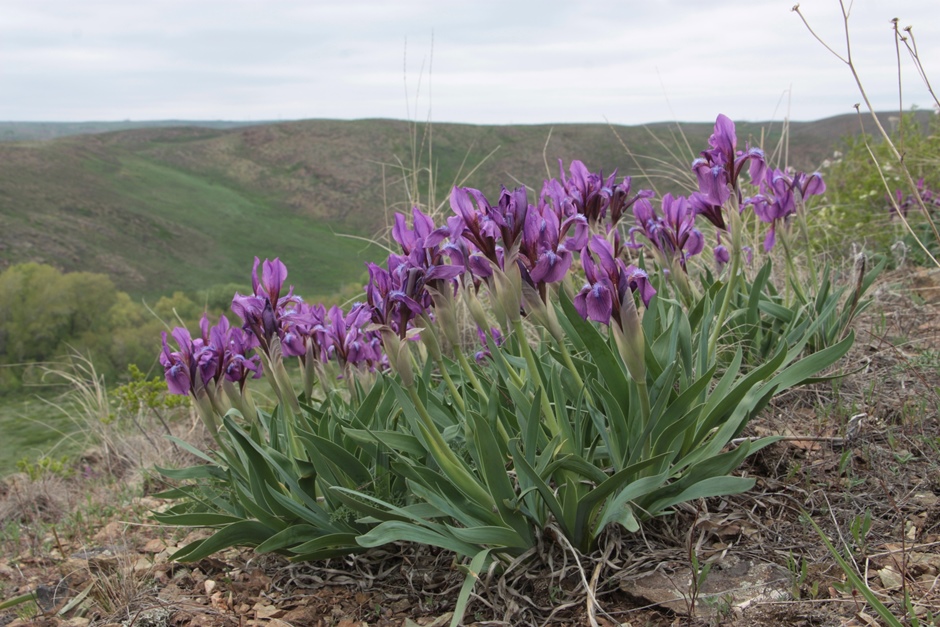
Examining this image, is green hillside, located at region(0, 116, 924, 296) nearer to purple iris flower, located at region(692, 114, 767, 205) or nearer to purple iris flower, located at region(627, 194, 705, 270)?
purple iris flower, located at region(627, 194, 705, 270)

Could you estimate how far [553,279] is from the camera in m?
1.97

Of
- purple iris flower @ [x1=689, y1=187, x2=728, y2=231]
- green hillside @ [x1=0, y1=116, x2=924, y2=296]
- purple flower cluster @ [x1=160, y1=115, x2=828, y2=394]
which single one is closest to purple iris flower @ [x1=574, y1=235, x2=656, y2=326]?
purple flower cluster @ [x1=160, y1=115, x2=828, y2=394]

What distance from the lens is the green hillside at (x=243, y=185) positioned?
45.1 ft

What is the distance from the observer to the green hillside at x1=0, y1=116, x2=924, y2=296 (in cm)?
1373

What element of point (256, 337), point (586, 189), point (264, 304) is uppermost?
point (586, 189)

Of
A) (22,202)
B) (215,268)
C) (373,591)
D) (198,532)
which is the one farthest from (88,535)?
(22,202)

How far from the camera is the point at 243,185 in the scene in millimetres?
21984

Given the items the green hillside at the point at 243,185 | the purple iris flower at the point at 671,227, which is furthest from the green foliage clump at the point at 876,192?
the purple iris flower at the point at 671,227

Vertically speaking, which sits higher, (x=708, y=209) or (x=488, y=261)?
(x=708, y=209)

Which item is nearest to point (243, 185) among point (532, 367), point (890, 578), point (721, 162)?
point (721, 162)

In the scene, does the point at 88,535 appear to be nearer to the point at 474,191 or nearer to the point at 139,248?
the point at 474,191

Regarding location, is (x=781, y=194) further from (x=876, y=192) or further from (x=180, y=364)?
(x=876, y=192)

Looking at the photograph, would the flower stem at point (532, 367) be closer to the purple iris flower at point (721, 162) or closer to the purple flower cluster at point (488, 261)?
the purple flower cluster at point (488, 261)

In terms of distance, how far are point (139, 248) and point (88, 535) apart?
42.5 feet
